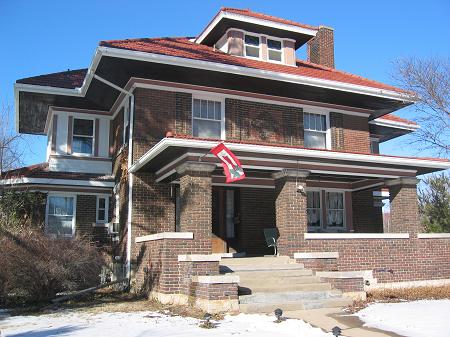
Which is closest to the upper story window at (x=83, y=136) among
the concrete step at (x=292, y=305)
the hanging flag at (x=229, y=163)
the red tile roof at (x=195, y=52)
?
the red tile roof at (x=195, y=52)

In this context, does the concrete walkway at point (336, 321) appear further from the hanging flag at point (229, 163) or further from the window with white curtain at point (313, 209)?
the window with white curtain at point (313, 209)

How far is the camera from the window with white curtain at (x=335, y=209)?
1716cm

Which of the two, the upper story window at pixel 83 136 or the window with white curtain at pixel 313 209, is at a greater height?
the upper story window at pixel 83 136

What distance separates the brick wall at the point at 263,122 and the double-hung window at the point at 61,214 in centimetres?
649

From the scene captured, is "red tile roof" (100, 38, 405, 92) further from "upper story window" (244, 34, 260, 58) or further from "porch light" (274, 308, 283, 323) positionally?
"porch light" (274, 308, 283, 323)

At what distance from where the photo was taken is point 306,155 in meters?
13.0

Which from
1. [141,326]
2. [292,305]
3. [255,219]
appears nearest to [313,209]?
[255,219]

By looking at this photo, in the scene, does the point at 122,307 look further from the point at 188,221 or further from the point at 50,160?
the point at 50,160

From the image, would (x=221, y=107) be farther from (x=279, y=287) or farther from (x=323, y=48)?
(x=323, y=48)

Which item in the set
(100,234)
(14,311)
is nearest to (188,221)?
(14,311)

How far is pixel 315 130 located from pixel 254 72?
347 cm

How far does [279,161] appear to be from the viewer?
12930 millimetres

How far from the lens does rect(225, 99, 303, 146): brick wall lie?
49.7ft

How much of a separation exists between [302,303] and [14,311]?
6275mm
